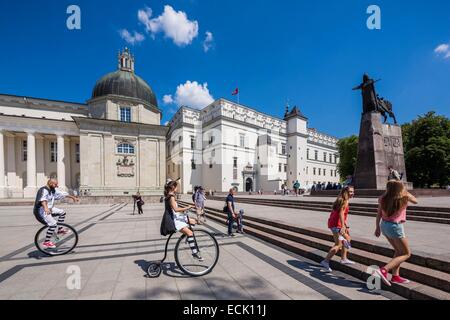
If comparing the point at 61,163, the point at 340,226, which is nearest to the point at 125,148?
the point at 61,163

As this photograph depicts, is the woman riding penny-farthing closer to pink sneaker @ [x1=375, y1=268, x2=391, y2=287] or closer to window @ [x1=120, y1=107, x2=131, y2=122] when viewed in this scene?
pink sneaker @ [x1=375, y1=268, x2=391, y2=287]

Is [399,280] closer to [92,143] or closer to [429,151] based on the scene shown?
[429,151]

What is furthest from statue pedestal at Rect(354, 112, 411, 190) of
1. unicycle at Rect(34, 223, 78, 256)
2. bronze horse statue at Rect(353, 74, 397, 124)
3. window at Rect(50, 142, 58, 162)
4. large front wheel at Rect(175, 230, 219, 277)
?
window at Rect(50, 142, 58, 162)

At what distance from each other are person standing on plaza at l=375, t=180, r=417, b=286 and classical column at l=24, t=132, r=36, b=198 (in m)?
45.3

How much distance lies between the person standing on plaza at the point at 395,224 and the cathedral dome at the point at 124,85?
39536 mm

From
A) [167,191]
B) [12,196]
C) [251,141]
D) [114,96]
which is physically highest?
[114,96]

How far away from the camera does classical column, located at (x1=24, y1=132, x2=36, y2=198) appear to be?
112 ft

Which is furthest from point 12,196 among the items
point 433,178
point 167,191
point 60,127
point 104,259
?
point 433,178
